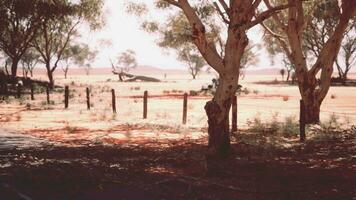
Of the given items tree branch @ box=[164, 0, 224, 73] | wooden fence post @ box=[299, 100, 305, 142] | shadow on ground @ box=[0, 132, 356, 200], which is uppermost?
tree branch @ box=[164, 0, 224, 73]

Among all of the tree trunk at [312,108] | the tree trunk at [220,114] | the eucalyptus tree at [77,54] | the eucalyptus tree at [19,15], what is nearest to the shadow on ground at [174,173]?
the tree trunk at [220,114]

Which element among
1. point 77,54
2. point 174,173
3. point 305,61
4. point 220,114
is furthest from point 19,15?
point 77,54

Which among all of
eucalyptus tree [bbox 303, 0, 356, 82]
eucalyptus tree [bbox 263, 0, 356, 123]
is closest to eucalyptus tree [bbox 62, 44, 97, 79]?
eucalyptus tree [bbox 303, 0, 356, 82]

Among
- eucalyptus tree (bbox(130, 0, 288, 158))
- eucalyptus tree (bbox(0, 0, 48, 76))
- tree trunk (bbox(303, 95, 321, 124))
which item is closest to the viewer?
eucalyptus tree (bbox(130, 0, 288, 158))

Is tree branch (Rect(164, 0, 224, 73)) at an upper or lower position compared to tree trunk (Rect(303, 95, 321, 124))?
upper

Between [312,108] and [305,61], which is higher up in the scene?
[305,61]

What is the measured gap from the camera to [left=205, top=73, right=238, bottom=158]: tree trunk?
1109cm

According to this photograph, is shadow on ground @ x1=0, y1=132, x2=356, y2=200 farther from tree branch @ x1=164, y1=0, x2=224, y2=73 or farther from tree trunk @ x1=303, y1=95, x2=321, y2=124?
tree trunk @ x1=303, y1=95, x2=321, y2=124

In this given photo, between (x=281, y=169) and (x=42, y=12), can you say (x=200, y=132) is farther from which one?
(x=42, y=12)

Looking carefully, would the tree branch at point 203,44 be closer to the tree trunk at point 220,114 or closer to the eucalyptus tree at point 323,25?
the tree trunk at point 220,114

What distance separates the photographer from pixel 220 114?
11109 millimetres

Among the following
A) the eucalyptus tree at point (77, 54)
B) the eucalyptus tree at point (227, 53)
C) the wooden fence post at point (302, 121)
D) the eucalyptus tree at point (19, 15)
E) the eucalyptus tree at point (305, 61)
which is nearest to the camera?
the eucalyptus tree at point (227, 53)

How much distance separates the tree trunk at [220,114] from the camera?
11094 millimetres

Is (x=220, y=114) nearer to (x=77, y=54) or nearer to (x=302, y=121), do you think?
(x=302, y=121)
